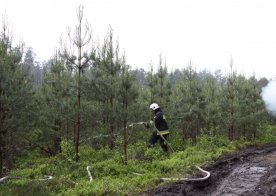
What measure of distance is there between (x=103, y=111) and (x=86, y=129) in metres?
1.60

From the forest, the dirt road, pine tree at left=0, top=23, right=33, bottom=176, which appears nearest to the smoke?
the forest

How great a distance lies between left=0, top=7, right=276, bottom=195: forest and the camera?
10867mm

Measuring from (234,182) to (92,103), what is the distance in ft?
22.9

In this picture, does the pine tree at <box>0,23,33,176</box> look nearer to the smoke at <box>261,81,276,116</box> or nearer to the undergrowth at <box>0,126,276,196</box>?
the undergrowth at <box>0,126,276,196</box>

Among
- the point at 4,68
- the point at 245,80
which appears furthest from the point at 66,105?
the point at 245,80

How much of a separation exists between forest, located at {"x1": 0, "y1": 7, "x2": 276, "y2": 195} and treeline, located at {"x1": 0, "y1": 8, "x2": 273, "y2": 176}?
40mm

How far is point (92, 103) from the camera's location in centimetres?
1452

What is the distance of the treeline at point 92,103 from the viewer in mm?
11677

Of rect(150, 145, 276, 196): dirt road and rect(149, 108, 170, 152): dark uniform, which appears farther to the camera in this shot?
rect(149, 108, 170, 152): dark uniform

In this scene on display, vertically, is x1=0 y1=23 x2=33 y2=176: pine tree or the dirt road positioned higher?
x1=0 y1=23 x2=33 y2=176: pine tree

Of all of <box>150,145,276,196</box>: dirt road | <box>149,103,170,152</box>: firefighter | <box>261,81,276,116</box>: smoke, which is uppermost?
<box>261,81,276,116</box>: smoke

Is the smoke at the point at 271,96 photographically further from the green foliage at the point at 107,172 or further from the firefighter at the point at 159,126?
the firefighter at the point at 159,126

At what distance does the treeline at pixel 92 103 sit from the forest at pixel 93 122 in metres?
0.04

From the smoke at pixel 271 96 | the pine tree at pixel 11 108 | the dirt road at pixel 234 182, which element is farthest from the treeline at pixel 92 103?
the dirt road at pixel 234 182
